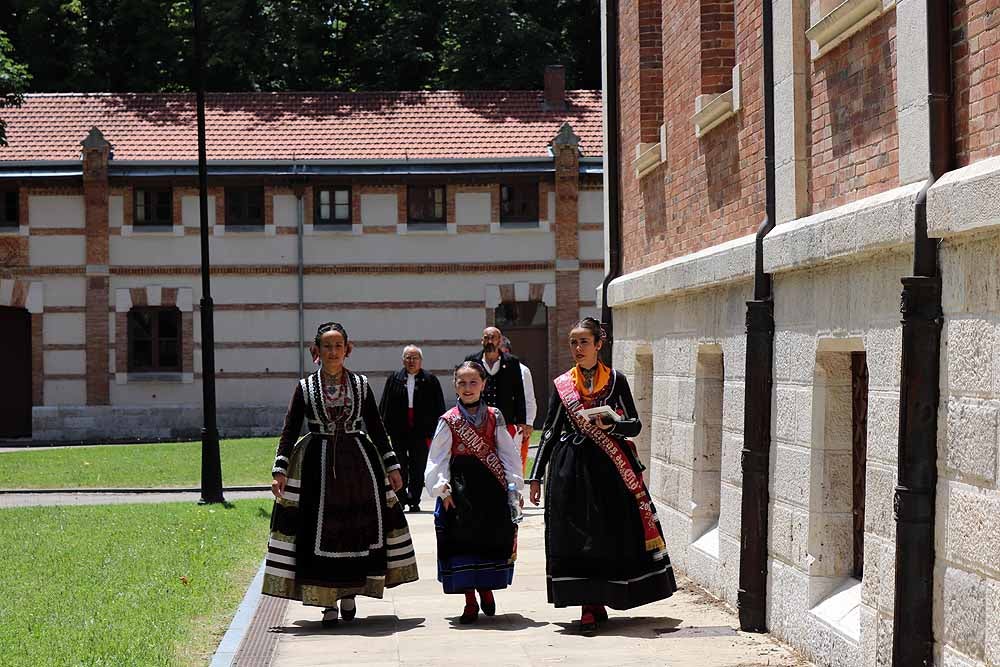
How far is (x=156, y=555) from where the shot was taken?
13797 millimetres

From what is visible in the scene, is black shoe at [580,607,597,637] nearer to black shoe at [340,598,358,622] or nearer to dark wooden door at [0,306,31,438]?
black shoe at [340,598,358,622]

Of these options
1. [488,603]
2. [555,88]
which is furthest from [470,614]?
[555,88]

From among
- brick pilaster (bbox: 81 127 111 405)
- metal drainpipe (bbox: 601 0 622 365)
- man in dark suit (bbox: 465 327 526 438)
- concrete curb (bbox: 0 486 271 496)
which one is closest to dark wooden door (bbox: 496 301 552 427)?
brick pilaster (bbox: 81 127 111 405)

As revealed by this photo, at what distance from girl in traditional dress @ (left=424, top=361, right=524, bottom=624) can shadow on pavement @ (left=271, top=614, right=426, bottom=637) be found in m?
0.42

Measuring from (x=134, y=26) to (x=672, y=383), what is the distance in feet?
126

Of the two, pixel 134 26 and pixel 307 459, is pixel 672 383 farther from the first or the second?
pixel 134 26

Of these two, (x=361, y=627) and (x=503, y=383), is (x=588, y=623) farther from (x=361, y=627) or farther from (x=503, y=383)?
(x=503, y=383)

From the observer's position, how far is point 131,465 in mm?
27062

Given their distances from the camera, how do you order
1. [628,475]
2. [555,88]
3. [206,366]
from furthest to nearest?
[555,88] → [206,366] → [628,475]

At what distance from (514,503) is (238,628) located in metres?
1.99

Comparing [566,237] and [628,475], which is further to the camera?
[566,237]

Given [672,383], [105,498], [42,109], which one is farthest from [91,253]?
[672,383]

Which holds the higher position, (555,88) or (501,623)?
(555,88)

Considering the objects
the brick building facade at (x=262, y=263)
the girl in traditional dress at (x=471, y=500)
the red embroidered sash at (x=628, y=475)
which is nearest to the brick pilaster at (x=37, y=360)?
the brick building facade at (x=262, y=263)
